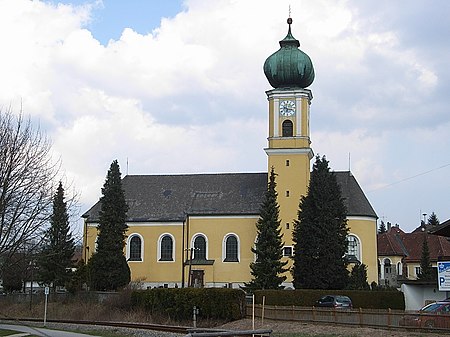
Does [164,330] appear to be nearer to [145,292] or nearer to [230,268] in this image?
[145,292]

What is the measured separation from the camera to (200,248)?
67.3 m

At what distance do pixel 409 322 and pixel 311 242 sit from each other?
2647 cm

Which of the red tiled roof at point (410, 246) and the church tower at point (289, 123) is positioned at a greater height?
the church tower at point (289, 123)

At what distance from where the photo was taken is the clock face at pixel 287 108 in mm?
65875

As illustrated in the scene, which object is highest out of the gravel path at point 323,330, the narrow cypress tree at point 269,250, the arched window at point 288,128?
the arched window at point 288,128

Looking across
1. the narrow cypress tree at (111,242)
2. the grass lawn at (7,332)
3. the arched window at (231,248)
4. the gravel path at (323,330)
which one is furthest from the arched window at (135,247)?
the grass lawn at (7,332)

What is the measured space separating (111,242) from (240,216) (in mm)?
11904

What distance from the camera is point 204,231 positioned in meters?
67.2

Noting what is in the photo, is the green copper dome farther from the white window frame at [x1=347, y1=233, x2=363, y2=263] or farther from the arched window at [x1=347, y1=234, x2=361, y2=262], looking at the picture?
the arched window at [x1=347, y1=234, x2=361, y2=262]

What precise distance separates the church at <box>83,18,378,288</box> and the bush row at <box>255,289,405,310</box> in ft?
43.4

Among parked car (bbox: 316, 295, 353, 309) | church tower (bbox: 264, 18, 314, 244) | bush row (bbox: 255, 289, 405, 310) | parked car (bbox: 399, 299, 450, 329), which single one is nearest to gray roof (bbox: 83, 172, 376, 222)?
church tower (bbox: 264, 18, 314, 244)

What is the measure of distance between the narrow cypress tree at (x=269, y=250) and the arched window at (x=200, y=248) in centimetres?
766

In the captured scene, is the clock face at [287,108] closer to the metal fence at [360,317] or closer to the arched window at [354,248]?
the arched window at [354,248]

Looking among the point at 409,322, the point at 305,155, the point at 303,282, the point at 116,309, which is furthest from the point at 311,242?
the point at 409,322
